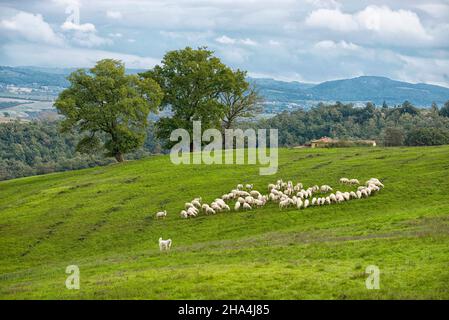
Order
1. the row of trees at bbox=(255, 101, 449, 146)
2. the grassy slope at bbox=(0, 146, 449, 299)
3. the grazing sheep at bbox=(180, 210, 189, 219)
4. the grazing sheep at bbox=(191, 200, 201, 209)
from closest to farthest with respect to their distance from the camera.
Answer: the grassy slope at bbox=(0, 146, 449, 299), the grazing sheep at bbox=(180, 210, 189, 219), the grazing sheep at bbox=(191, 200, 201, 209), the row of trees at bbox=(255, 101, 449, 146)

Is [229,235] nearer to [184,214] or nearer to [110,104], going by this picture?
[184,214]

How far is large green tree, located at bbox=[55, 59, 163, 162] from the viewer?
75625 mm

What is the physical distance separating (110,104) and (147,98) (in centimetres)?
602

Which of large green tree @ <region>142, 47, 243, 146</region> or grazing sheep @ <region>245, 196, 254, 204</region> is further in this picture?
large green tree @ <region>142, 47, 243, 146</region>

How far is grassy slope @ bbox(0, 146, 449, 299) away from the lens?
69.7ft

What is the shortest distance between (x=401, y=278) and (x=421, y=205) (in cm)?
2054

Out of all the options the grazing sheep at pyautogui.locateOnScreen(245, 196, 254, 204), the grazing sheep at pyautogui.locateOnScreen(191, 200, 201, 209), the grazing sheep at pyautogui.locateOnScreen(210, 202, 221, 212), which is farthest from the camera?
the grazing sheep at pyautogui.locateOnScreen(191, 200, 201, 209)

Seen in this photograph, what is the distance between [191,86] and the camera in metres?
84.8

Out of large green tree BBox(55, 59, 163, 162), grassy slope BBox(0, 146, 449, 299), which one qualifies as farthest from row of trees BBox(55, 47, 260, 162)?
grassy slope BBox(0, 146, 449, 299)

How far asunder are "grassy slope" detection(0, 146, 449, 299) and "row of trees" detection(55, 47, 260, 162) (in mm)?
8049

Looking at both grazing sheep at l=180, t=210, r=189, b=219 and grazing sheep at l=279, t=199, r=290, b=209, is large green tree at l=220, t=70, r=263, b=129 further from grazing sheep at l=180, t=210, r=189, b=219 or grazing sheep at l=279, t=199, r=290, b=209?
grazing sheep at l=279, t=199, r=290, b=209

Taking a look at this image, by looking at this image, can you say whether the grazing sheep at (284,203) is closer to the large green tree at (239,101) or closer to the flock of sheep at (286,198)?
the flock of sheep at (286,198)

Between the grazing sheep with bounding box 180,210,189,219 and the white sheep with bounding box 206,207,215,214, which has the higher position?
the white sheep with bounding box 206,207,215,214

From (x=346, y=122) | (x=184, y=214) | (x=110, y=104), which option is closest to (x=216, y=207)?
(x=184, y=214)
